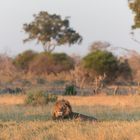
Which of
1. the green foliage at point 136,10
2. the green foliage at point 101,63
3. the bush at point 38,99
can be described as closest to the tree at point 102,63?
the green foliage at point 101,63

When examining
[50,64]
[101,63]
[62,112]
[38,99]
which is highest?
[50,64]

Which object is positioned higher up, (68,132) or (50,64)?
(50,64)

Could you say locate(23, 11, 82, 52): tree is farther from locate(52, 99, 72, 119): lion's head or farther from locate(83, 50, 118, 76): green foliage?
locate(52, 99, 72, 119): lion's head

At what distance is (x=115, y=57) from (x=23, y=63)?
53.7 feet

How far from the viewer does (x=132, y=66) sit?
44.9 metres

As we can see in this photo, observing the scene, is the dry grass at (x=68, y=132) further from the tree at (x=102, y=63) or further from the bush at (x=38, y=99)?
the tree at (x=102, y=63)

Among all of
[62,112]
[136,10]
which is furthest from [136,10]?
[62,112]

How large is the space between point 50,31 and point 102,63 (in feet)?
65.8

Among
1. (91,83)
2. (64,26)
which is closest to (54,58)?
(64,26)

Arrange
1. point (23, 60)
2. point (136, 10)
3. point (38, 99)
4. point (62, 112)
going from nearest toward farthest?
point (62, 112) < point (38, 99) < point (136, 10) < point (23, 60)

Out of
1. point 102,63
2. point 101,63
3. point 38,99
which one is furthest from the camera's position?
point 102,63

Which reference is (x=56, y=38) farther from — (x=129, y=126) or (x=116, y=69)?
(x=129, y=126)

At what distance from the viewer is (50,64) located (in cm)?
5434

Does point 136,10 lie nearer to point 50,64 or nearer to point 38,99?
point 38,99
